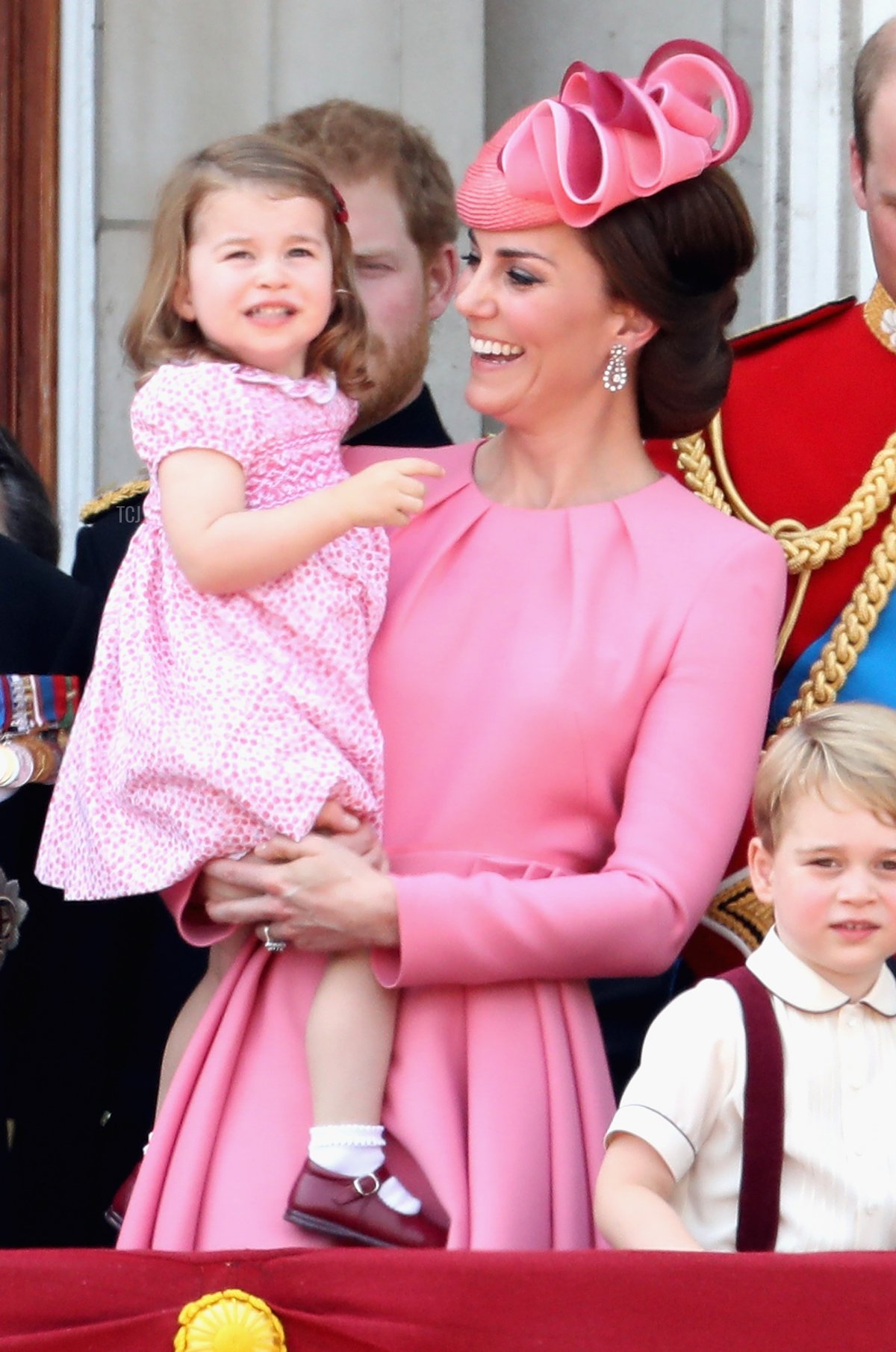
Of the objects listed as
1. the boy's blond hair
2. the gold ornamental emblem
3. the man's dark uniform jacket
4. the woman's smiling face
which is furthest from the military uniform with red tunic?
the gold ornamental emblem

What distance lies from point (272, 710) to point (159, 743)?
4.5 inches

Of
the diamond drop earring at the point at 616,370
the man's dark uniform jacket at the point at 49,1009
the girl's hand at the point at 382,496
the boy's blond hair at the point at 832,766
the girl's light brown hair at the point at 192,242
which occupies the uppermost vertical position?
the girl's light brown hair at the point at 192,242

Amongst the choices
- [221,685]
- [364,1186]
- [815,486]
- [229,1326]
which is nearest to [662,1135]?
[364,1186]

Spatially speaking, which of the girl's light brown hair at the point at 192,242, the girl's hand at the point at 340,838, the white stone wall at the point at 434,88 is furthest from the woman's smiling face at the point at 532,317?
the white stone wall at the point at 434,88

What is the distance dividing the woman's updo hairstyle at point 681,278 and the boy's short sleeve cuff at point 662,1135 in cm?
86

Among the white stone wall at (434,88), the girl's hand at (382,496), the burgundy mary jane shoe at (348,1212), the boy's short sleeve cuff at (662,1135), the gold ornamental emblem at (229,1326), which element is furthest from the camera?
the white stone wall at (434,88)

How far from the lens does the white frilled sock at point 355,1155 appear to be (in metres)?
2.21

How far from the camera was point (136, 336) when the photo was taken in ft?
8.18

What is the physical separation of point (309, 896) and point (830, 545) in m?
0.83

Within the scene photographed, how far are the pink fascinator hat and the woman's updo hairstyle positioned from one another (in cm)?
3

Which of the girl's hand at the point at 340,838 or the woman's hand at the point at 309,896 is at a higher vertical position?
the girl's hand at the point at 340,838

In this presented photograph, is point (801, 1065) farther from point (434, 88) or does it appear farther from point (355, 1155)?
point (434, 88)

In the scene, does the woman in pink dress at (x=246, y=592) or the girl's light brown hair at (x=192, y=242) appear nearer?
the woman in pink dress at (x=246, y=592)

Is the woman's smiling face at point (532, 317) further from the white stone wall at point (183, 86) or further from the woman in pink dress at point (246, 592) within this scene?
the white stone wall at point (183, 86)
